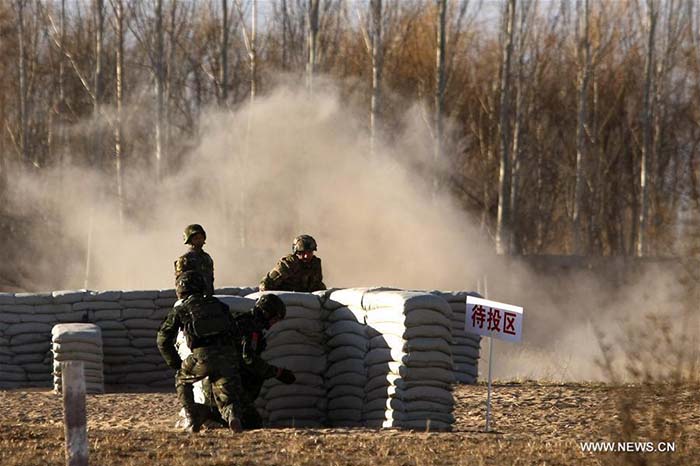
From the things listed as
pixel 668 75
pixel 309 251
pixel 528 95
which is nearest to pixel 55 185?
pixel 528 95

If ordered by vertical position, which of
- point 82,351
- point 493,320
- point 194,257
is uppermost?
point 194,257

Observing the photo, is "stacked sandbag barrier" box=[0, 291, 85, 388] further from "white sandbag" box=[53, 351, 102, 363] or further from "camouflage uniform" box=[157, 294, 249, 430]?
Result: "camouflage uniform" box=[157, 294, 249, 430]

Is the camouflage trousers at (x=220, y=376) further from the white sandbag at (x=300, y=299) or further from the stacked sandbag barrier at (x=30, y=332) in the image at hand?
the stacked sandbag barrier at (x=30, y=332)

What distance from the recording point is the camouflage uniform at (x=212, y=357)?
9789 millimetres

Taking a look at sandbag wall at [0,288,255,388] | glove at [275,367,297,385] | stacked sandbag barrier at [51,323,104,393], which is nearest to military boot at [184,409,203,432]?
glove at [275,367,297,385]

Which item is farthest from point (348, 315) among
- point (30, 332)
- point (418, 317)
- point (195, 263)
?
point (30, 332)

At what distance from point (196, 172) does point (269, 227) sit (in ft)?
9.06

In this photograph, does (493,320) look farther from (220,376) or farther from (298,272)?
(298,272)

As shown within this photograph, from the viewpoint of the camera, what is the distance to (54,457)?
8.34 m

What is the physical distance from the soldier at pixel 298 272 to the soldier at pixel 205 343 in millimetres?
2839

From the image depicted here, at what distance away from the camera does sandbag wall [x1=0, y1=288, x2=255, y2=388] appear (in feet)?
48.8

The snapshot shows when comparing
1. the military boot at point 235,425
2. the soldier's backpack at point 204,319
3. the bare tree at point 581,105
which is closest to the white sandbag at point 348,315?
the soldier's backpack at point 204,319

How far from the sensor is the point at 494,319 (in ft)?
35.0

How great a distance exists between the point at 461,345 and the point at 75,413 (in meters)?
8.30
